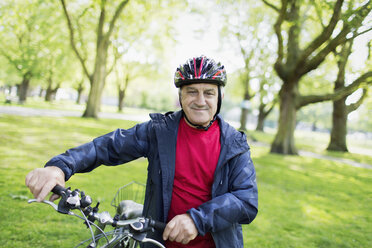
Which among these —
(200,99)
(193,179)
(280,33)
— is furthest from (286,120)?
(193,179)

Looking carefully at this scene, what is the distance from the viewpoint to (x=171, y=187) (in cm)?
214

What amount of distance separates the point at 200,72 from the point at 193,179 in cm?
86

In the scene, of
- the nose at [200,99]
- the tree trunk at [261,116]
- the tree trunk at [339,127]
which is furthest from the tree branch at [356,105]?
the nose at [200,99]

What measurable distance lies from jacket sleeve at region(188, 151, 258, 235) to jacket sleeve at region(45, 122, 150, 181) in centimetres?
75

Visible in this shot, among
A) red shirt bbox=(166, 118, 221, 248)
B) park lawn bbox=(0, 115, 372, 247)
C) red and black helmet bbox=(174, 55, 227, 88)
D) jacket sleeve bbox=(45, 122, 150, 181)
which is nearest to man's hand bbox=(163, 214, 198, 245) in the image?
red shirt bbox=(166, 118, 221, 248)

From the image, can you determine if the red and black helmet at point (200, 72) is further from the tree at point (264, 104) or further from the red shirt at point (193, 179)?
the tree at point (264, 104)

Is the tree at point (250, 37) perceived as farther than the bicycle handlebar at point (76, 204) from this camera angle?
Yes

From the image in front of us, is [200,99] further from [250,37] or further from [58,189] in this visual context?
[250,37]

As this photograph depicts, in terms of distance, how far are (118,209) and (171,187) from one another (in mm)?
855

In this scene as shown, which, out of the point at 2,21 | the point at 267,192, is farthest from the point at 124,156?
the point at 2,21

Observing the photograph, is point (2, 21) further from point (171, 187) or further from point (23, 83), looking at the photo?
point (171, 187)

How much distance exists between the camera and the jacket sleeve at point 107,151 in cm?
189

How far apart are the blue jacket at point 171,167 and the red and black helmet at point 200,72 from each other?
0.30 m

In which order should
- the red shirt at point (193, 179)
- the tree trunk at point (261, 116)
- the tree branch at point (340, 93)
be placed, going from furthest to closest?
the tree trunk at point (261, 116)
the tree branch at point (340, 93)
the red shirt at point (193, 179)
